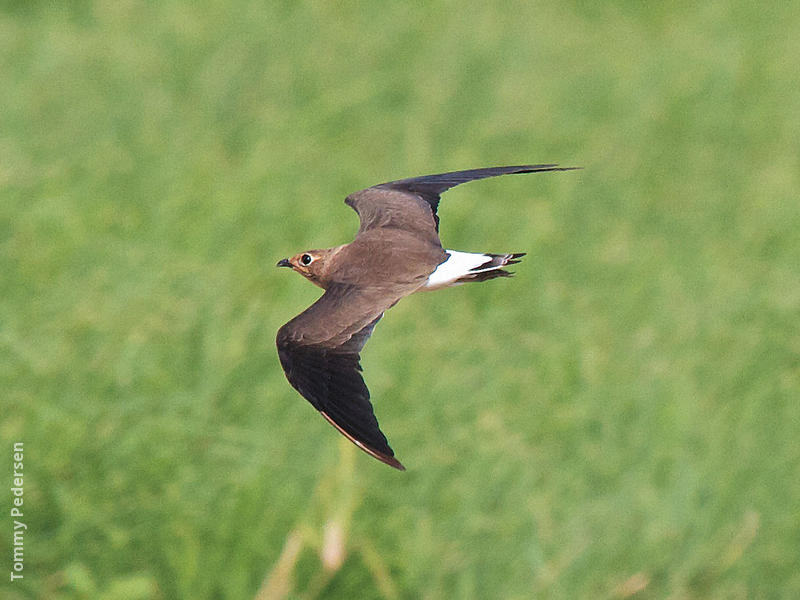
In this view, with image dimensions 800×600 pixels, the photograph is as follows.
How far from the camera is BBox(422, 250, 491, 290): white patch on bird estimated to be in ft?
10.3

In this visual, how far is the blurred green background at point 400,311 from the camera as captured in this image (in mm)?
5371

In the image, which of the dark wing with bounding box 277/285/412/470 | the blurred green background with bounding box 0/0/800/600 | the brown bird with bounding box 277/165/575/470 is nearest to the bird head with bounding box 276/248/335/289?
the brown bird with bounding box 277/165/575/470

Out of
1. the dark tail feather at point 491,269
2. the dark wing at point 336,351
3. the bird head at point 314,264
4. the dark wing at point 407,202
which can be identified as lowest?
the dark wing at point 336,351

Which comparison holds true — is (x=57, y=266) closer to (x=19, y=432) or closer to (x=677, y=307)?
(x=19, y=432)

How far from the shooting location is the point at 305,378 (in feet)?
10.1

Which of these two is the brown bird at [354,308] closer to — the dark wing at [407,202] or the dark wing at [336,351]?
the dark wing at [336,351]

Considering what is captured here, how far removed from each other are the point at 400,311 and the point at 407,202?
298 cm

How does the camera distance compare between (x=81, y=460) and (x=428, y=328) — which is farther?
(x=428, y=328)

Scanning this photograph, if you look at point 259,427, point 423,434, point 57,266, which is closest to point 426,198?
point 259,427

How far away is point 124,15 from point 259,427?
4.33 meters

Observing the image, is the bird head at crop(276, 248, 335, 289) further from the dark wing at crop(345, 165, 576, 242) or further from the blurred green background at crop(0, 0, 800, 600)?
the blurred green background at crop(0, 0, 800, 600)

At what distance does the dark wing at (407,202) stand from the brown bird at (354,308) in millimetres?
234

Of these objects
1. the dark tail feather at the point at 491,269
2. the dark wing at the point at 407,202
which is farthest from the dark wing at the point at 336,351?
the dark wing at the point at 407,202

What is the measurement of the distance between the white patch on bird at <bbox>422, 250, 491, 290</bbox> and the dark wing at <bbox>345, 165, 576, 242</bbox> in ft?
1.28
